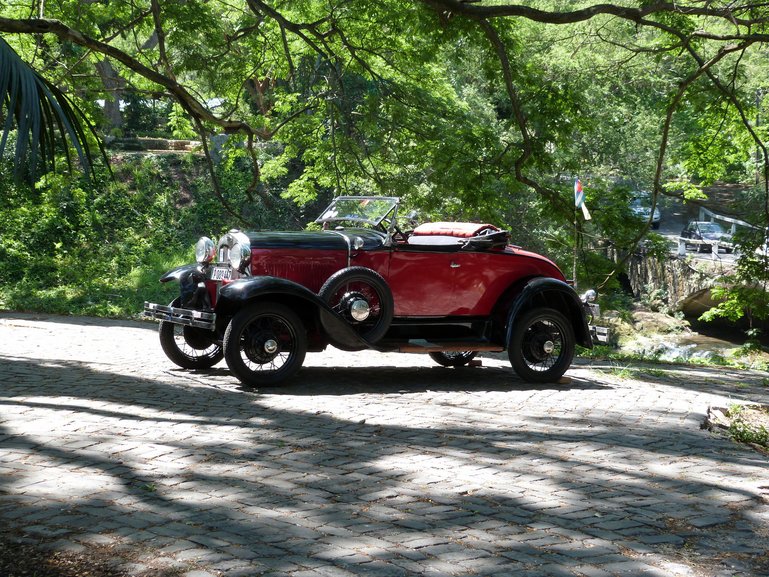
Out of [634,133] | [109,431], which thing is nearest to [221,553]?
[109,431]

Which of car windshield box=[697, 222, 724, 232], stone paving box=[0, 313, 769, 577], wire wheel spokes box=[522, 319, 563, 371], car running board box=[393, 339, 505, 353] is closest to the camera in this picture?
stone paving box=[0, 313, 769, 577]

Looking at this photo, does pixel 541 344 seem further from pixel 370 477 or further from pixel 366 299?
pixel 370 477

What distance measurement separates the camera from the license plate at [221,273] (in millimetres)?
9641

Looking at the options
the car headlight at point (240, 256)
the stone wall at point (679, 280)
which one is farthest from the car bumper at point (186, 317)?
the stone wall at point (679, 280)

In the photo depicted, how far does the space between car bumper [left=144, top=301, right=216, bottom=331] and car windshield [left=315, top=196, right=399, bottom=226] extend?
86.0 inches

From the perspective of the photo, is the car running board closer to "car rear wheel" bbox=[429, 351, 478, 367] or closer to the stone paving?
the stone paving

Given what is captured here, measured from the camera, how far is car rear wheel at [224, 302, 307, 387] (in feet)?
29.1

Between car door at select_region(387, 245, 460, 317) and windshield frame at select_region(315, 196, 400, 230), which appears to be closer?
car door at select_region(387, 245, 460, 317)

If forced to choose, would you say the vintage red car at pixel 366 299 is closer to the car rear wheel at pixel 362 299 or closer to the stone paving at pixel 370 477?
the car rear wheel at pixel 362 299

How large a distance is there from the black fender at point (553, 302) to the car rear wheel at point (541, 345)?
0.42ft

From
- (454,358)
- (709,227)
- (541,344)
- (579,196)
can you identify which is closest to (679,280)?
(709,227)

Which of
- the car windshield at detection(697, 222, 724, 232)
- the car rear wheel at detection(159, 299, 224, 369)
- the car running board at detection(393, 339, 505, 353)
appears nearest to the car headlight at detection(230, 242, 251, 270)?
the car rear wheel at detection(159, 299, 224, 369)

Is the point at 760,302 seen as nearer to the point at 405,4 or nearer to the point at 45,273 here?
the point at 405,4

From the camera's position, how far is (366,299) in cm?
949
